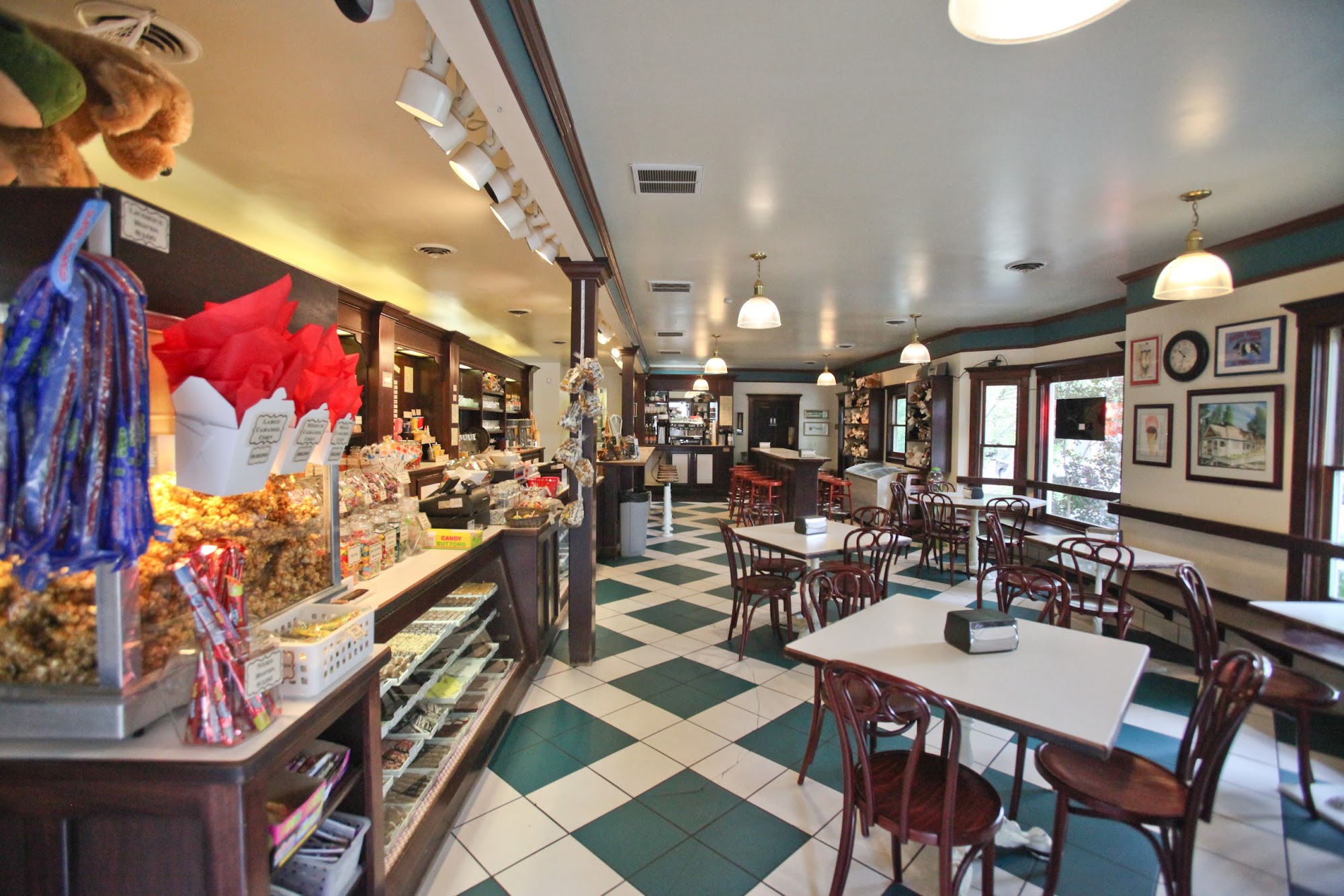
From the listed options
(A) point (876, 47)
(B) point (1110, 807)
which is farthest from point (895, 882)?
(A) point (876, 47)

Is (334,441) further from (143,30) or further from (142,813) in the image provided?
(143,30)

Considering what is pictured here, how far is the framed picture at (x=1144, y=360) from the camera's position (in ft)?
15.1

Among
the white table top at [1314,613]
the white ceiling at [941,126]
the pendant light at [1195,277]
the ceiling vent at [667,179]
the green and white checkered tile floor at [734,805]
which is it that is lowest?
the green and white checkered tile floor at [734,805]

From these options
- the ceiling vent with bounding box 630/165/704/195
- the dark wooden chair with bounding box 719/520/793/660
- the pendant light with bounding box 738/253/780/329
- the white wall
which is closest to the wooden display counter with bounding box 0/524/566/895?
the ceiling vent with bounding box 630/165/704/195

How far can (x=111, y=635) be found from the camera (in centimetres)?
106

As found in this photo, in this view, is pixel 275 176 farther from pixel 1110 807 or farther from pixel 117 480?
pixel 1110 807

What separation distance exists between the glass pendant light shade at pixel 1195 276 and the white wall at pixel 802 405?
9.93 metres

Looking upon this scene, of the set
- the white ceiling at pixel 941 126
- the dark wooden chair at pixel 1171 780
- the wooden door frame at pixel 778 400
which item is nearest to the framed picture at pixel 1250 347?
the white ceiling at pixel 941 126

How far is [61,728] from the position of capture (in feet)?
3.43

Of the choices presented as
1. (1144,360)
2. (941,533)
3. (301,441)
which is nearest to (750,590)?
(301,441)

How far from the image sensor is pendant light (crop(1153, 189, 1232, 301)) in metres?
2.94

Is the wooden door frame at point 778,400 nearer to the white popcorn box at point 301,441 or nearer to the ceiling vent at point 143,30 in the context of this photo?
the ceiling vent at point 143,30

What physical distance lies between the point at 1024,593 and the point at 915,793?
71.6 inches

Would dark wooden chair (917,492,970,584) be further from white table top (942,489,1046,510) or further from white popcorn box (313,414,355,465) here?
white popcorn box (313,414,355,465)
